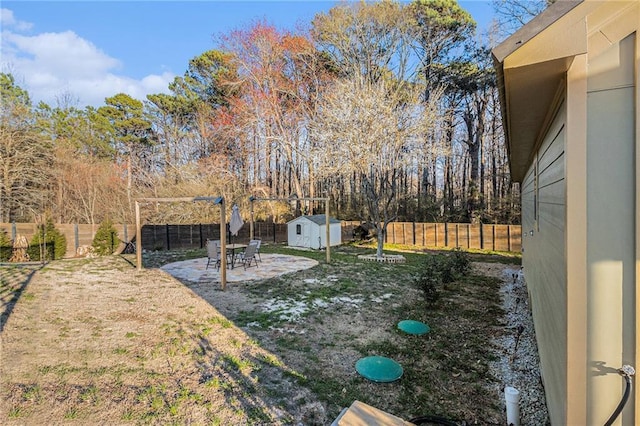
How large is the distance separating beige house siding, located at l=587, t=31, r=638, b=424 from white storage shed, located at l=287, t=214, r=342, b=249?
40.1 ft

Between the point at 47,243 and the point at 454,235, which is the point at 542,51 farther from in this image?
the point at 47,243

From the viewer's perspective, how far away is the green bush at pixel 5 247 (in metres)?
10.6

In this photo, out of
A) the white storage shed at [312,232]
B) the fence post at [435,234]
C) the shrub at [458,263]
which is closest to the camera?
the shrub at [458,263]

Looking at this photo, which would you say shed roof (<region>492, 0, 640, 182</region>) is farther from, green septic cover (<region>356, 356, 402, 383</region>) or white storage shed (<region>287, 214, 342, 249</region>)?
white storage shed (<region>287, 214, 342, 249</region>)

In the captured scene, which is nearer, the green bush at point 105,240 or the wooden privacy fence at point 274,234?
the green bush at point 105,240

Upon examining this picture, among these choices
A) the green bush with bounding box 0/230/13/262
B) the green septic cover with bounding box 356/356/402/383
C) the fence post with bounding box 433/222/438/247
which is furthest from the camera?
the fence post with bounding box 433/222/438/247

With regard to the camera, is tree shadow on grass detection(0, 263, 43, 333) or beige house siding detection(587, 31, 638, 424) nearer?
beige house siding detection(587, 31, 638, 424)

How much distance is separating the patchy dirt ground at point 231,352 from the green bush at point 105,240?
518 cm

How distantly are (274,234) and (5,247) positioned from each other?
10001 mm

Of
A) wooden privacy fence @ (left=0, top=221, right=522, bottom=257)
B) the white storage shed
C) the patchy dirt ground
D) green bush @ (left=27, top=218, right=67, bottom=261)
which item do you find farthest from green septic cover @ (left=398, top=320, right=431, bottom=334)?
green bush @ (left=27, top=218, right=67, bottom=261)

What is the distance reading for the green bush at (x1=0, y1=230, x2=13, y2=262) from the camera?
10.6 meters

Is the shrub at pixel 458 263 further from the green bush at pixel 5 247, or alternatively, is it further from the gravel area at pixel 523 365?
the green bush at pixel 5 247

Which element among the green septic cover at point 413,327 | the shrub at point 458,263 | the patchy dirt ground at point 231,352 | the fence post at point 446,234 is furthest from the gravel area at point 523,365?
the fence post at point 446,234

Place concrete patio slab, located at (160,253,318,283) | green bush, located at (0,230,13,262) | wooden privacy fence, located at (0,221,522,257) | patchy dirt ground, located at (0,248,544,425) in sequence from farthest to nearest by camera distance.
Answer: wooden privacy fence, located at (0,221,522,257) < green bush, located at (0,230,13,262) < concrete patio slab, located at (160,253,318,283) < patchy dirt ground, located at (0,248,544,425)
